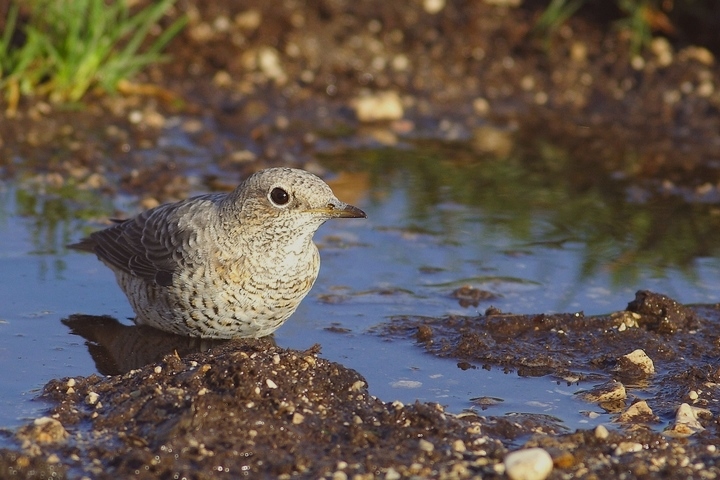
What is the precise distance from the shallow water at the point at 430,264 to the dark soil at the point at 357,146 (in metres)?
0.22

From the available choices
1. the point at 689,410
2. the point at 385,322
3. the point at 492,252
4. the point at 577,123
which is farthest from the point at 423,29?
the point at 689,410

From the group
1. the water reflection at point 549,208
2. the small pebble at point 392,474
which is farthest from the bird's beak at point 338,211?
the water reflection at point 549,208

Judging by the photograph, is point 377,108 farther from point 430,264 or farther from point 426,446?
point 426,446

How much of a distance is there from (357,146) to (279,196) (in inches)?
161

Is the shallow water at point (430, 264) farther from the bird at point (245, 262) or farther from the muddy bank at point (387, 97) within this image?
the muddy bank at point (387, 97)

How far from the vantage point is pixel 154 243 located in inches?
254

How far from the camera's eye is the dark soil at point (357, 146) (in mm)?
4715

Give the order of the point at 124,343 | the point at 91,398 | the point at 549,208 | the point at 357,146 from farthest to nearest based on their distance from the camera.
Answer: the point at 357,146 → the point at 549,208 → the point at 124,343 → the point at 91,398

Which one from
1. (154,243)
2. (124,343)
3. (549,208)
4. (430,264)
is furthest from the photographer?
(549,208)

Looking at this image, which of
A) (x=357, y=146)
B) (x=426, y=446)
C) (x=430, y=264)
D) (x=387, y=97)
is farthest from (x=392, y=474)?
(x=387, y=97)

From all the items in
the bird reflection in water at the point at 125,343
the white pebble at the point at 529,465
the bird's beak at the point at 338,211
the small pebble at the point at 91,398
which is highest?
the bird's beak at the point at 338,211

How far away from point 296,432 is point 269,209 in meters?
1.59

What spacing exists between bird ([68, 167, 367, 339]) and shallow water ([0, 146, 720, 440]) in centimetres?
43

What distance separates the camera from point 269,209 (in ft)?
19.8
